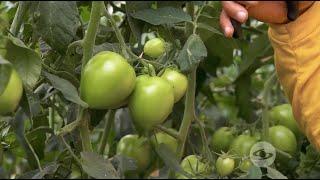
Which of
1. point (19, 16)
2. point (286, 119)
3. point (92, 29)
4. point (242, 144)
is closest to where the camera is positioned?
point (92, 29)

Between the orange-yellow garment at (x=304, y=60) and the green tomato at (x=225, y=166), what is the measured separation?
147 millimetres

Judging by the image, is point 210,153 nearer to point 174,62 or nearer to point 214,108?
point 174,62

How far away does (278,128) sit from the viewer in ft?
3.99

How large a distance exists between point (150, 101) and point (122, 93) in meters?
0.03

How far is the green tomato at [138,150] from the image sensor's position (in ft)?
3.32

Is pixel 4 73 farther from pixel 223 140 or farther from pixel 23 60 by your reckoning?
pixel 223 140

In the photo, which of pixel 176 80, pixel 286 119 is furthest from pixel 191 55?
pixel 286 119

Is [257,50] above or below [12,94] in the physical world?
below

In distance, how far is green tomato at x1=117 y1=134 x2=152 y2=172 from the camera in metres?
1.01

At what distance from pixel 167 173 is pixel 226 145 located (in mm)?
487

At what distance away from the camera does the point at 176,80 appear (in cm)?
82

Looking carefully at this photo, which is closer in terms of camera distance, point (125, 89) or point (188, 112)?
point (125, 89)

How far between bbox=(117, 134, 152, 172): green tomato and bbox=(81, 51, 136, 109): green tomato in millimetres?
271

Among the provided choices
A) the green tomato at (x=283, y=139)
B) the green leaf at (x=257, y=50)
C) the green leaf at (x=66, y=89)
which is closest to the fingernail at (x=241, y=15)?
the green leaf at (x=66, y=89)
